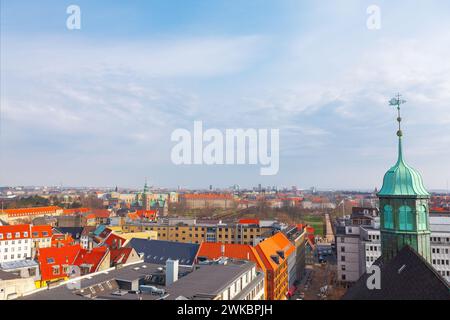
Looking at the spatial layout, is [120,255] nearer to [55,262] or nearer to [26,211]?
[55,262]

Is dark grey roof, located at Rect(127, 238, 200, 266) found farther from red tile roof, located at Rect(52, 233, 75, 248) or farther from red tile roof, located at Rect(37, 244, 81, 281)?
red tile roof, located at Rect(52, 233, 75, 248)

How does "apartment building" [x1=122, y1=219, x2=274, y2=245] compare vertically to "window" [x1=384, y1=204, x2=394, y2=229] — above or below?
below

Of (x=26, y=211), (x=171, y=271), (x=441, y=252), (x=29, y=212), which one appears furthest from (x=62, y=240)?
(x=441, y=252)

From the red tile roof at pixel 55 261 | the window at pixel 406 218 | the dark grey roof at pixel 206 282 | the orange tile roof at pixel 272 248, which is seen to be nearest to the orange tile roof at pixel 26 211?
the red tile roof at pixel 55 261

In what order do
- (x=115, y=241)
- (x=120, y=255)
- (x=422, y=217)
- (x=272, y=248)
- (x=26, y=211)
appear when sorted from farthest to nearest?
(x=26, y=211) < (x=115, y=241) < (x=272, y=248) < (x=120, y=255) < (x=422, y=217)

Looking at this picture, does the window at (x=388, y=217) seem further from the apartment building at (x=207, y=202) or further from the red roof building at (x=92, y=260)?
the apartment building at (x=207, y=202)

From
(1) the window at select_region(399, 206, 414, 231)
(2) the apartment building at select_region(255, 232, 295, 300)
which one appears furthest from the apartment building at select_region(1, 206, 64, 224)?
(1) the window at select_region(399, 206, 414, 231)
